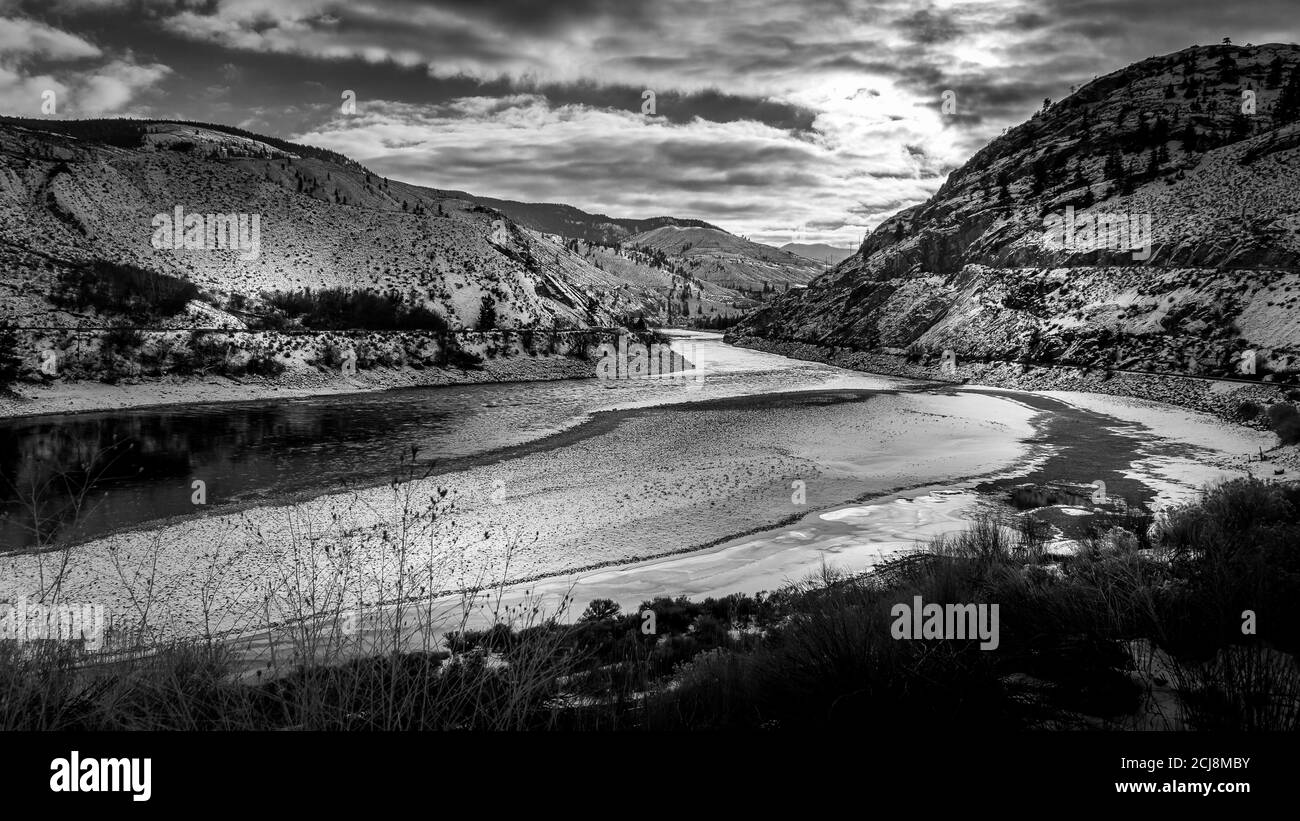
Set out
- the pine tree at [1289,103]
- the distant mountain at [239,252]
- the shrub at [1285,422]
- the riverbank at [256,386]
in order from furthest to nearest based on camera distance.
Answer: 1. the pine tree at [1289,103]
2. the distant mountain at [239,252]
3. the riverbank at [256,386]
4. the shrub at [1285,422]

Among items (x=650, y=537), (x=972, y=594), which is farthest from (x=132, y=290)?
(x=972, y=594)

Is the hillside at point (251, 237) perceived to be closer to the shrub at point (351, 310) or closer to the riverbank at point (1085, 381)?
the shrub at point (351, 310)

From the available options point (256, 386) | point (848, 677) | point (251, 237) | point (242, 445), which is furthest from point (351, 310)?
point (848, 677)

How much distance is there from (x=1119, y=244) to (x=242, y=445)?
189ft

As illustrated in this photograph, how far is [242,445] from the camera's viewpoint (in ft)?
72.4

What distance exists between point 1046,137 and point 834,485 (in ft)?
287

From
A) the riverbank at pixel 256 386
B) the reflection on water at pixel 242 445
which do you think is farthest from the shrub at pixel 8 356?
the reflection on water at pixel 242 445

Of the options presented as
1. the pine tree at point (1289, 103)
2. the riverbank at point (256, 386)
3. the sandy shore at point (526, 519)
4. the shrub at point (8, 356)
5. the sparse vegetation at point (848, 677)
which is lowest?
the sandy shore at point (526, 519)

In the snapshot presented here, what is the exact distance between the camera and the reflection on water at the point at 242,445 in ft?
47.4

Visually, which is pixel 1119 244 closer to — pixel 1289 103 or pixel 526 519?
pixel 1289 103

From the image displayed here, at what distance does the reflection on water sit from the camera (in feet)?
47.4

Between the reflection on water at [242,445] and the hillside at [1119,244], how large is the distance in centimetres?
2428

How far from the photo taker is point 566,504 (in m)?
15.6
